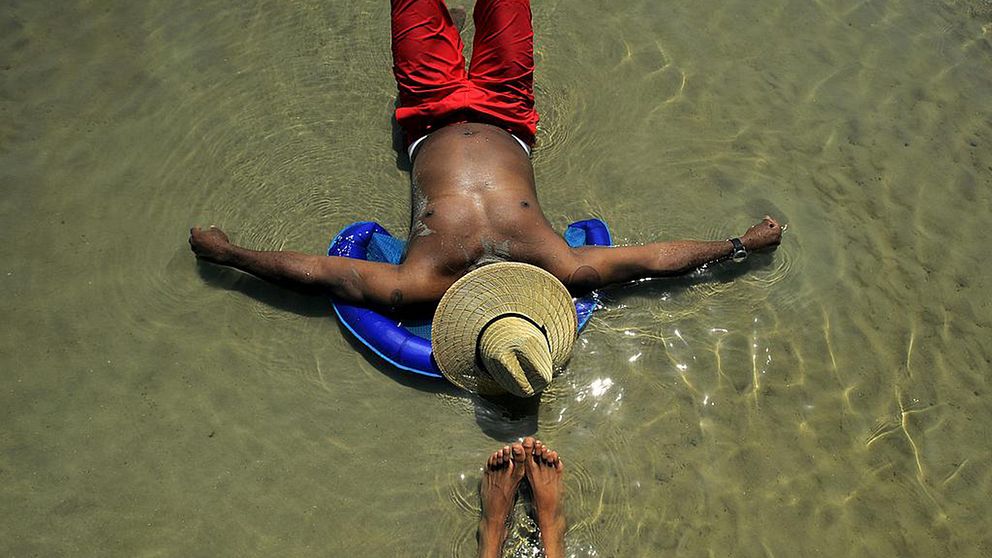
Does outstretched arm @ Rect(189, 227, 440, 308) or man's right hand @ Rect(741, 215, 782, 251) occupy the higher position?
outstretched arm @ Rect(189, 227, 440, 308)

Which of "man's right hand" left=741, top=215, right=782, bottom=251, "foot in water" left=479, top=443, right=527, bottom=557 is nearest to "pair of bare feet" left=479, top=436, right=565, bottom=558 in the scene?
"foot in water" left=479, top=443, right=527, bottom=557

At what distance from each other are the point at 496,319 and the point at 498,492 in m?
0.90

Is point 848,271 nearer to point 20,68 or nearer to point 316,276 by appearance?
point 316,276

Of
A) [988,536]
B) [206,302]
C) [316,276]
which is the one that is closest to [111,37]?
[206,302]

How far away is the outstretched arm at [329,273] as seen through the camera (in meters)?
4.17

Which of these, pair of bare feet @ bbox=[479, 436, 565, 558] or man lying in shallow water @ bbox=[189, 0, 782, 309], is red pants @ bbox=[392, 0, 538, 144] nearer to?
man lying in shallow water @ bbox=[189, 0, 782, 309]

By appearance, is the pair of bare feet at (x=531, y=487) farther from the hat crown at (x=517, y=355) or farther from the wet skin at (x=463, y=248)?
the wet skin at (x=463, y=248)

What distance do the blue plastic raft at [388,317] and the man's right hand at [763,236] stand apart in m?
0.80

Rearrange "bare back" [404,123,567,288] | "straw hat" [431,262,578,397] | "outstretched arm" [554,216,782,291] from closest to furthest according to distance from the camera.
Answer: "straw hat" [431,262,578,397] < "bare back" [404,123,567,288] < "outstretched arm" [554,216,782,291]

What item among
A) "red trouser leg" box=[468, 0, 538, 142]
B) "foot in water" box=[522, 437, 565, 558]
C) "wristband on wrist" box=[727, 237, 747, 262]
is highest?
"red trouser leg" box=[468, 0, 538, 142]

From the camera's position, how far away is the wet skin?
4.14 metres

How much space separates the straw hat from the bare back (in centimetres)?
35

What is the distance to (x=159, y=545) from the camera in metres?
3.90

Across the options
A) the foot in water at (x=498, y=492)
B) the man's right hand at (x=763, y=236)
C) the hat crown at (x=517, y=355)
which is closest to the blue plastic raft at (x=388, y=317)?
the foot in water at (x=498, y=492)
